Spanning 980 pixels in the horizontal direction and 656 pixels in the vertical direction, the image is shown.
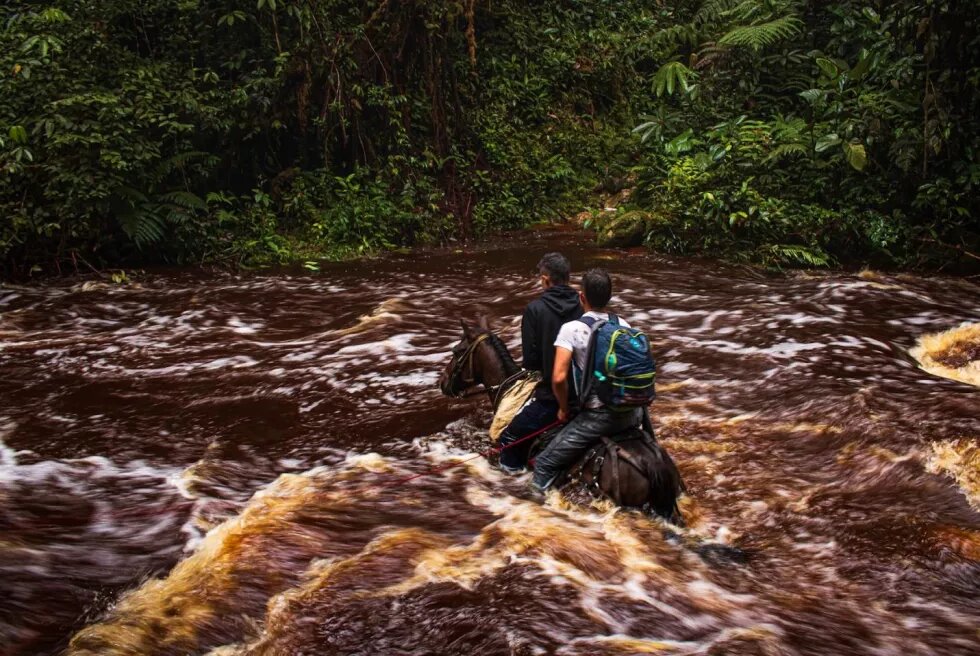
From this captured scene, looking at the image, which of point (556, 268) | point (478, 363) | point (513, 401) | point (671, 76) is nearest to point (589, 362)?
point (556, 268)

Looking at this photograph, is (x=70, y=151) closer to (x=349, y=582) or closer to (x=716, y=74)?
(x=349, y=582)

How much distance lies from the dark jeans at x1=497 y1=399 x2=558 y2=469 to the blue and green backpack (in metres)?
0.77

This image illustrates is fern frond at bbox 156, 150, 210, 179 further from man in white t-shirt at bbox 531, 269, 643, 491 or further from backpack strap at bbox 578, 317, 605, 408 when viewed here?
backpack strap at bbox 578, 317, 605, 408

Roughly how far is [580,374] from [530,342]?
489mm

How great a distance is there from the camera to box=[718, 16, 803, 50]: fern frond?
46.2 feet

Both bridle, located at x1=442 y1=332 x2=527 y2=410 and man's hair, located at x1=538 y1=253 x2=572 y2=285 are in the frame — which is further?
bridle, located at x1=442 y1=332 x2=527 y2=410

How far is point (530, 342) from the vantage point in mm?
5234

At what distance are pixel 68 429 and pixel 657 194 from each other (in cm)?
1101

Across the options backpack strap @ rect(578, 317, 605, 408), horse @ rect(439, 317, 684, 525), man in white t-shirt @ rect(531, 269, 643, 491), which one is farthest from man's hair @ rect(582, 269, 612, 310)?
horse @ rect(439, 317, 684, 525)

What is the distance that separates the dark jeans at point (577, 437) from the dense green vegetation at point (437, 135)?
8088 millimetres

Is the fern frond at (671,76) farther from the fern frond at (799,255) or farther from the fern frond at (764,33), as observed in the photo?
the fern frond at (799,255)

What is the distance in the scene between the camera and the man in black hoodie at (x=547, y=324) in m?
5.14

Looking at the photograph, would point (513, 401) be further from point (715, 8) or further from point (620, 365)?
point (715, 8)

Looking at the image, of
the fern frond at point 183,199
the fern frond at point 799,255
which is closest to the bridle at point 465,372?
the fern frond at point 799,255
